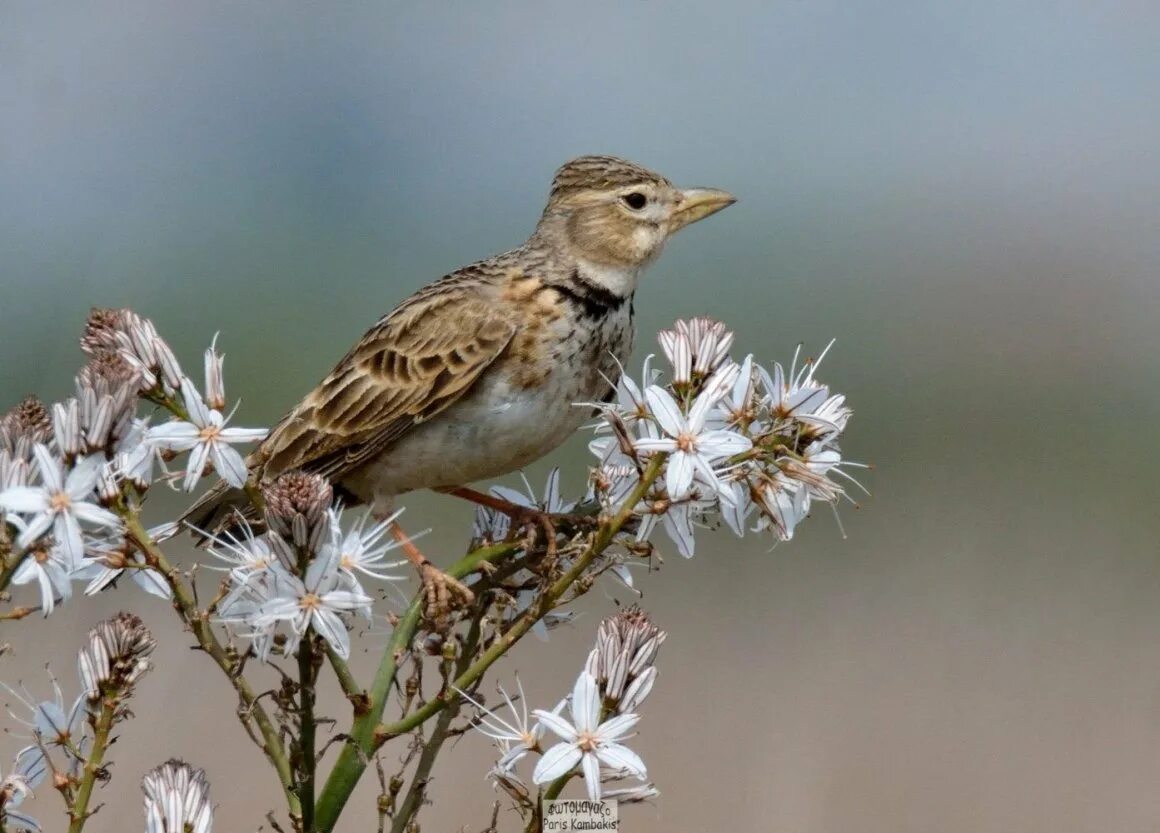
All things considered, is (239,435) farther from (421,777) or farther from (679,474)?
(679,474)

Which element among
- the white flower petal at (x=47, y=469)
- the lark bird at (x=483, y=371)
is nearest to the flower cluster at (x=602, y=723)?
the white flower petal at (x=47, y=469)

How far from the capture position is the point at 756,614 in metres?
Result: 15.1

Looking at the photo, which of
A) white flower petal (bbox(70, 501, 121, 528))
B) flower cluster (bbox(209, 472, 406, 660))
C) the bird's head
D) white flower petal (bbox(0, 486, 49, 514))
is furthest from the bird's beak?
white flower petal (bbox(0, 486, 49, 514))

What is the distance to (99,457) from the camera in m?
2.38

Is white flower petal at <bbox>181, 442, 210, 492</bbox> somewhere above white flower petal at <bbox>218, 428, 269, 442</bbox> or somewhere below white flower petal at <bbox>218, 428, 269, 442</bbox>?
below

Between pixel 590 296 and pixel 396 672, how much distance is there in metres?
2.57

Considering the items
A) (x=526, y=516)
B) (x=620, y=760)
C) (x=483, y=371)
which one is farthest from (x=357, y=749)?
(x=483, y=371)

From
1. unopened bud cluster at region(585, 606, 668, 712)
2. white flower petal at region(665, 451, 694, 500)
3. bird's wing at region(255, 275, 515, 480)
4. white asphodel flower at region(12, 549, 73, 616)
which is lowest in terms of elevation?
unopened bud cluster at region(585, 606, 668, 712)

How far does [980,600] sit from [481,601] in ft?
41.8

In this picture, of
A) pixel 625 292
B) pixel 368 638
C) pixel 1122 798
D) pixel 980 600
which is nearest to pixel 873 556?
pixel 980 600

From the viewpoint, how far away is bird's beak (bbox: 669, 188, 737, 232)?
510 centimetres

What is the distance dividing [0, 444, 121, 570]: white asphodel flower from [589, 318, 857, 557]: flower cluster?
869 mm

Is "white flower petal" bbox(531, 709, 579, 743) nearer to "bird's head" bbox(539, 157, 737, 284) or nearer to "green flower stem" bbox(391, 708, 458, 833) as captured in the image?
"green flower stem" bbox(391, 708, 458, 833)

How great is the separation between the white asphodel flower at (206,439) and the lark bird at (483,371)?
5.40ft
